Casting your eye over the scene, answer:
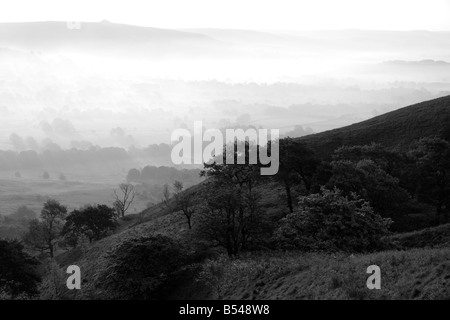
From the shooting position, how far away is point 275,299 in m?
25.8

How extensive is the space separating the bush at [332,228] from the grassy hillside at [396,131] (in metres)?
48.2

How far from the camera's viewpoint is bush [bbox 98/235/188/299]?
35125 mm

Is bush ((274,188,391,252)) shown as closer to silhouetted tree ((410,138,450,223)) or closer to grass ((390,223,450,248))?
grass ((390,223,450,248))

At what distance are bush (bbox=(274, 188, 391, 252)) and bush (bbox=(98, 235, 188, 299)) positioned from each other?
9.69 metres

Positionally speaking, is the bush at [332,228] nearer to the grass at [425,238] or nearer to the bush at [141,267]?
the grass at [425,238]

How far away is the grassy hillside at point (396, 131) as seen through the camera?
86875 mm

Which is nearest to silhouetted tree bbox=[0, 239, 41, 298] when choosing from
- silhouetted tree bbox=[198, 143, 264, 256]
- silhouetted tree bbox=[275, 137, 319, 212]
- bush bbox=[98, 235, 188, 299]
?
bush bbox=[98, 235, 188, 299]

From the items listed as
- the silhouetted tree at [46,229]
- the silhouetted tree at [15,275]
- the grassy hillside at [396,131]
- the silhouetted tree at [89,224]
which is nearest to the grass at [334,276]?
the silhouetted tree at [15,275]

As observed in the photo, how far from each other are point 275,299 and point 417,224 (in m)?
32.0

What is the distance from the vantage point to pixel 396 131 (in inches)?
3642

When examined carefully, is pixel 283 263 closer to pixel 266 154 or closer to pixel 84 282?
pixel 84 282

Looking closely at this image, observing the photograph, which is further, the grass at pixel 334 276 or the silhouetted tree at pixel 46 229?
the silhouetted tree at pixel 46 229

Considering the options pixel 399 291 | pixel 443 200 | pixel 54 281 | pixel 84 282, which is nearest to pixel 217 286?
pixel 399 291

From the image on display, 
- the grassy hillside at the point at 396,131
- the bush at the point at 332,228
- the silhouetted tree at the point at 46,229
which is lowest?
the silhouetted tree at the point at 46,229
